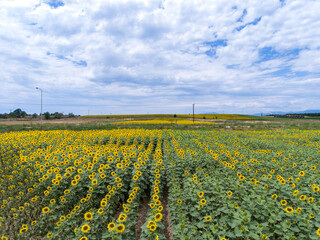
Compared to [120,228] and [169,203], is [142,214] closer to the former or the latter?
→ [169,203]

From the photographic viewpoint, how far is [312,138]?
489 inches

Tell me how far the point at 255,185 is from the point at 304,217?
1077 mm

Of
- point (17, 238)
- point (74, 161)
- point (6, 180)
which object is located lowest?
point (17, 238)

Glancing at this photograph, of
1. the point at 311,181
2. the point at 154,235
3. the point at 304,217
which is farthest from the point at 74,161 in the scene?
the point at 311,181

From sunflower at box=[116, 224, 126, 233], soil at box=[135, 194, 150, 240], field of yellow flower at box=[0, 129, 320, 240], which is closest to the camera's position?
sunflower at box=[116, 224, 126, 233]

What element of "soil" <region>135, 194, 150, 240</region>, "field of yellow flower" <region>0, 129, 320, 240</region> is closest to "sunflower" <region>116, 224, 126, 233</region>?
"field of yellow flower" <region>0, 129, 320, 240</region>

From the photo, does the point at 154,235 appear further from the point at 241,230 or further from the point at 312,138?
the point at 312,138

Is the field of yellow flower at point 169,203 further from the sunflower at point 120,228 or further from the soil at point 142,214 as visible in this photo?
the soil at point 142,214

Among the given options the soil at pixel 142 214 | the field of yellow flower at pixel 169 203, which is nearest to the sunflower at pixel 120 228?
the field of yellow flower at pixel 169 203

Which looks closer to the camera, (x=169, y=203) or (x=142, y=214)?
(x=169, y=203)

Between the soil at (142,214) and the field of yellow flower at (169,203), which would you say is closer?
the field of yellow flower at (169,203)

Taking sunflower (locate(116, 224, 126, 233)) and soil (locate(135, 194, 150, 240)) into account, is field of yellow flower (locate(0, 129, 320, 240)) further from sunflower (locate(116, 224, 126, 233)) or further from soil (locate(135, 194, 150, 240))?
soil (locate(135, 194, 150, 240))

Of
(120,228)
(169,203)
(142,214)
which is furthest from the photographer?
(142,214)

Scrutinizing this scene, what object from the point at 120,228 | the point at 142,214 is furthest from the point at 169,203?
the point at 120,228
